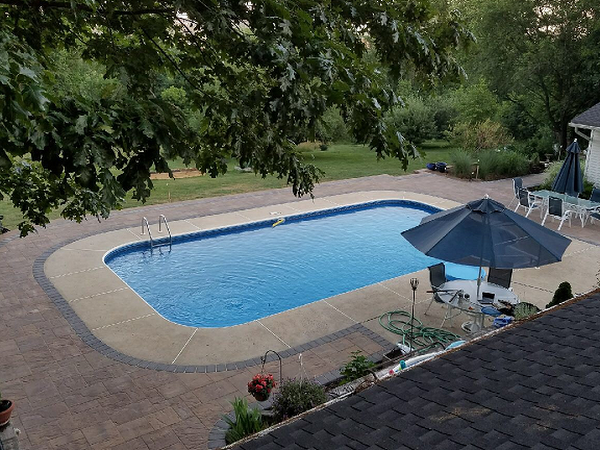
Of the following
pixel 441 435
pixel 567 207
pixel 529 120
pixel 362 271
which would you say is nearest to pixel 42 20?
pixel 441 435

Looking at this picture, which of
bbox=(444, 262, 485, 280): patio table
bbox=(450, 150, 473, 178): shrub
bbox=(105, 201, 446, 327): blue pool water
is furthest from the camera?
bbox=(450, 150, 473, 178): shrub

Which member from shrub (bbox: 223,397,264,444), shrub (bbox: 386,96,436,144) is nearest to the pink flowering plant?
shrub (bbox: 223,397,264,444)

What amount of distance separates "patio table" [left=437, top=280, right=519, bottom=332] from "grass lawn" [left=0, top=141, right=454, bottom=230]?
4.64 meters

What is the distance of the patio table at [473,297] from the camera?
8.04 metres

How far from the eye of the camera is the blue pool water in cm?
1060

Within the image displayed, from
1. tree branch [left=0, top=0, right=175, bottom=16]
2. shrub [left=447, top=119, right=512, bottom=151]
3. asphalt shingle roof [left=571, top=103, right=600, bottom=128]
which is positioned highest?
tree branch [left=0, top=0, right=175, bottom=16]

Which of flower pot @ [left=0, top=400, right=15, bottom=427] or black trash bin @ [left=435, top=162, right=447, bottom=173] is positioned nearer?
flower pot @ [left=0, top=400, right=15, bottom=427]

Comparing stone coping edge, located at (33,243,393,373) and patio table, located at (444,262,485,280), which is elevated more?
stone coping edge, located at (33,243,393,373)

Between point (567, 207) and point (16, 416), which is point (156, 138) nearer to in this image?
point (16, 416)

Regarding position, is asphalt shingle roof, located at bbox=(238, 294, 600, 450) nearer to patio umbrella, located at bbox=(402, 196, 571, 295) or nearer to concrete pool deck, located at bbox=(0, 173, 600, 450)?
concrete pool deck, located at bbox=(0, 173, 600, 450)

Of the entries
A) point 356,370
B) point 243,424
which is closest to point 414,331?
point 356,370

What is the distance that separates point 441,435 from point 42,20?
511cm

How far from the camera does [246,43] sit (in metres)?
3.61

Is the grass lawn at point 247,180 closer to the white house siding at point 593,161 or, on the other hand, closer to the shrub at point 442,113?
the shrub at point 442,113
